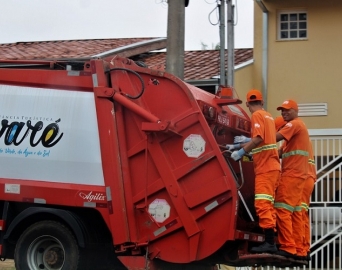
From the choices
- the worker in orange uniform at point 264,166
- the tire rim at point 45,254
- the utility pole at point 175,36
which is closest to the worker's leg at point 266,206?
the worker in orange uniform at point 264,166

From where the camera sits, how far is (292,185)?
778 centimetres

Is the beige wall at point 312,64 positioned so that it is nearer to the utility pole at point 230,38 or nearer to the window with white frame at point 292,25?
the window with white frame at point 292,25

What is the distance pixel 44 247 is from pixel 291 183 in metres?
2.79

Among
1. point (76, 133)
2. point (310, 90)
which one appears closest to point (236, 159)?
point (76, 133)

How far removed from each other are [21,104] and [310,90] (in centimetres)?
859

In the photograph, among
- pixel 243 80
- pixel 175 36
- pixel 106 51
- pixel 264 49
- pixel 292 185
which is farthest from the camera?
pixel 106 51

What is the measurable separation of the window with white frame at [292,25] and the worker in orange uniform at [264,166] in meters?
8.22

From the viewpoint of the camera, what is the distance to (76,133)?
7734mm

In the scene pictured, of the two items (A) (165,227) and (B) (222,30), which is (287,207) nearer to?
(A) (165,227)

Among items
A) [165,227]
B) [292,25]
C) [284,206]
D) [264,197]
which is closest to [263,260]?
[284,206]

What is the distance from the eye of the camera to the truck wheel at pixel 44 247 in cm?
771

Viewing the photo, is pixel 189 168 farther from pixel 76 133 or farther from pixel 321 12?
pixel 321 12

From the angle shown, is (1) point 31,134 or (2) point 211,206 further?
(1) point 31,134

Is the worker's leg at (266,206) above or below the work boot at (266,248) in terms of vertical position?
above
